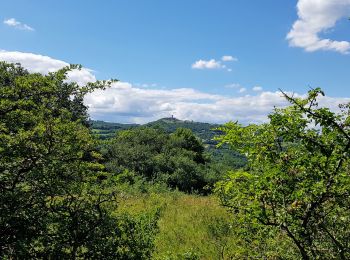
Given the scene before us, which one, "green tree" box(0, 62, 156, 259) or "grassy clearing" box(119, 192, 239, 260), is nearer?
"green tree" box(0, 62, 156, 259)

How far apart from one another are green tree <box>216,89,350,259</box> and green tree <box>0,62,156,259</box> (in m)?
3.00

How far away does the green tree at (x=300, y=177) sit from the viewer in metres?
3.97

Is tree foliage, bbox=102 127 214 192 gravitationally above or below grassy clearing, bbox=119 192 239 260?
below

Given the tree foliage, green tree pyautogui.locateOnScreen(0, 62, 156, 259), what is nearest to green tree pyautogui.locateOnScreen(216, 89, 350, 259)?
green tree pyautogui.locateOnScreen(0, 62, 156, 259)

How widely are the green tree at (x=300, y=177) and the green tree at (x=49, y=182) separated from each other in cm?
300

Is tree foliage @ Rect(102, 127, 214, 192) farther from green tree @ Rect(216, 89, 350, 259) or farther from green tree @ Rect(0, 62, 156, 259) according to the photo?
green tree @ Rect(216, 89, 350, 259)

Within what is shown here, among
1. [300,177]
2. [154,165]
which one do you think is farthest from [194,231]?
[154,165]

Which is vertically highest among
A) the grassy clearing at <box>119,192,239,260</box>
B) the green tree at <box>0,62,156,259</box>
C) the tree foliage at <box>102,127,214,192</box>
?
the green tree at <box>0,62,156,259</box>

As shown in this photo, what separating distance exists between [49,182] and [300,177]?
417cm

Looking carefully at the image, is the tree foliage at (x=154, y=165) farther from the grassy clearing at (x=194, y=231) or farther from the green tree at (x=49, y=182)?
the green tree at (x=49, y=182)

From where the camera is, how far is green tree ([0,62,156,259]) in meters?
5.83

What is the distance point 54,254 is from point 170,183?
33317mm

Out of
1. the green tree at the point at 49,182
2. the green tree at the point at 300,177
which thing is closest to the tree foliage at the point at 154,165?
the green tree at the point at 49,182

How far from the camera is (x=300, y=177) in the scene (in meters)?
4.27
